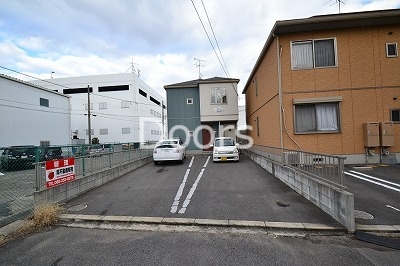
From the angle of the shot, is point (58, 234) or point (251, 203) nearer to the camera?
point (58, 234)

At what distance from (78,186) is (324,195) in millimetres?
6841

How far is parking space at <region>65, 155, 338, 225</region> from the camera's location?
4555mm

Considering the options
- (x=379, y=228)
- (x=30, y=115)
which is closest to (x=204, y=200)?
(x=379, y=228)

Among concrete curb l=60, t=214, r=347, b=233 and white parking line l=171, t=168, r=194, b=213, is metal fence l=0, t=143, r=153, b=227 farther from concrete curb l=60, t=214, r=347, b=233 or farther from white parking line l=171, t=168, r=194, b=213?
white parking line l=171, t=168, r=194, b=213

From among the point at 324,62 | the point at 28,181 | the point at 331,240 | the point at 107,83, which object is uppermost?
the point at 107,83

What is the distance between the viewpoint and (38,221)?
4250 millimetres

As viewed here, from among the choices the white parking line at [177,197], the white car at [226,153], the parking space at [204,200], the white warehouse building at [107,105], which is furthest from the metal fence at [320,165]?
the white warehouse building at [107,105]

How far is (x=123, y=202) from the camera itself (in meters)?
5.57

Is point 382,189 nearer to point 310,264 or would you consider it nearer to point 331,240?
point 331,240

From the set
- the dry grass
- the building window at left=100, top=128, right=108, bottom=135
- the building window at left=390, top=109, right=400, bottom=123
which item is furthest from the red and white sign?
the building window at left=100, top=128, right=108, bottom=135

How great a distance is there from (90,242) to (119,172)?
605 cm

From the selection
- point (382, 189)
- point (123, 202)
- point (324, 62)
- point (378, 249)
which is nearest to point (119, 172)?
point (123, 202)

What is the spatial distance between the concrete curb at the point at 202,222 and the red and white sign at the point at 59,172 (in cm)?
119

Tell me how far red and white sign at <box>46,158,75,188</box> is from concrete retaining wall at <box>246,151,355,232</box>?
6691mm
